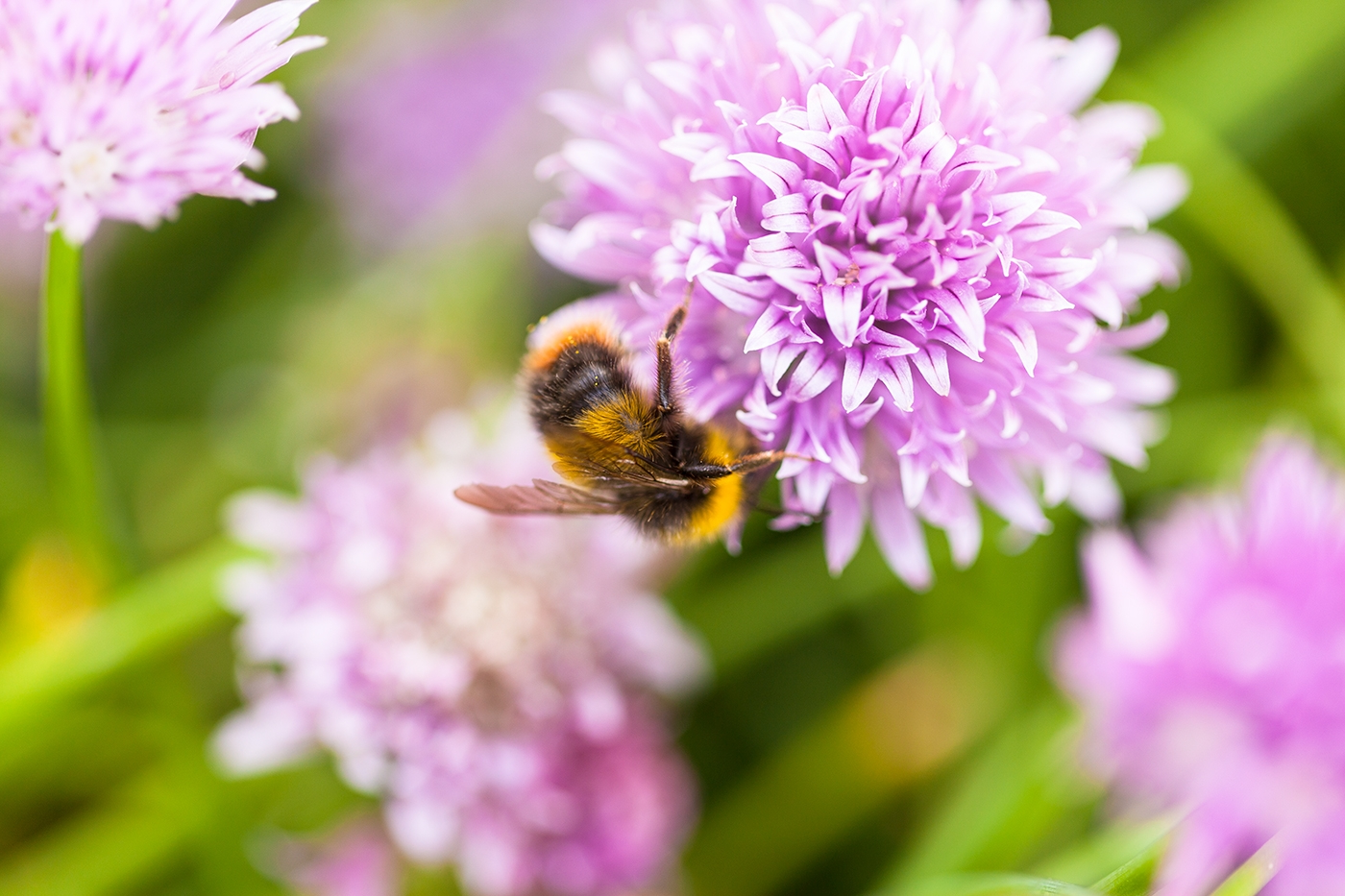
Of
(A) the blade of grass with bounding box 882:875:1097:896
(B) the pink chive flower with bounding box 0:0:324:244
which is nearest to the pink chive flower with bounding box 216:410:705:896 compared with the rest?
(A) the blade of grass with bounding box 882:875:1097:896

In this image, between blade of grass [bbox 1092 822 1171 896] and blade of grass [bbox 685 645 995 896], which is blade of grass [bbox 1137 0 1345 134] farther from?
blade of grass [bbox 1092 822 1171 896]

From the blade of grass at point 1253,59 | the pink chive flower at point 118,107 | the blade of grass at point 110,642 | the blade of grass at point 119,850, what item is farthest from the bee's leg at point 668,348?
the blade of grass at point 1253,59

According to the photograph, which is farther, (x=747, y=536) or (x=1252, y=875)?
(x=747, y=536)

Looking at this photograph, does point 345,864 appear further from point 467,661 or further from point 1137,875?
point 1137,875

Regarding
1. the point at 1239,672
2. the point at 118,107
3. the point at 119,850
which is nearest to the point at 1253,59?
the point at 1239,672

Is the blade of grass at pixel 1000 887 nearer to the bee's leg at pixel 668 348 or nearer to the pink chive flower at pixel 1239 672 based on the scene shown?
the pink chive flower at pixel 1239 672

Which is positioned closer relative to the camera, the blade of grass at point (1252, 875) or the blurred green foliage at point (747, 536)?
the blade of grass at point (1252, 875)

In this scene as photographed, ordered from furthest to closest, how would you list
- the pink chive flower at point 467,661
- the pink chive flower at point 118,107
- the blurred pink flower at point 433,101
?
the blurred pink flower at point 433,101
the pink chive flower at point 467,661
the pink chive flower at point 118,107
